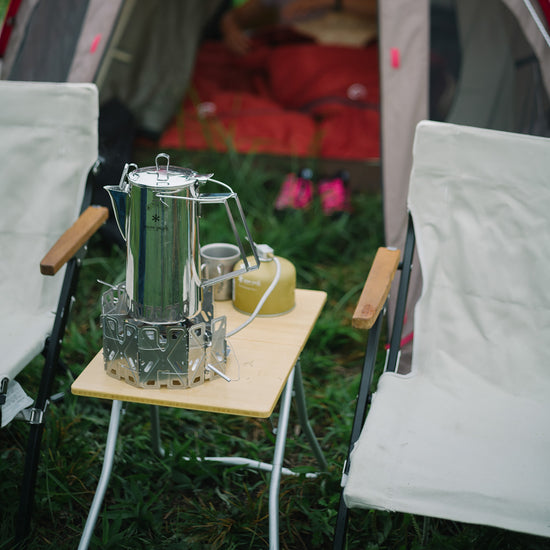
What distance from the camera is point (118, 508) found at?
1.94 metres

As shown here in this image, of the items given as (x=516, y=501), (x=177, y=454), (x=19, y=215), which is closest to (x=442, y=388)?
(x=516, y=501)

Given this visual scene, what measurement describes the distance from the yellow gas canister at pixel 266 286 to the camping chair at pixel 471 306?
7.6 inches

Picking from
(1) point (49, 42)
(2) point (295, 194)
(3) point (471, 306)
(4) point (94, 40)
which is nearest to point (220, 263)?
(3) point (471, 306)

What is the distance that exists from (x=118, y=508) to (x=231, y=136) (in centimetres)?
245

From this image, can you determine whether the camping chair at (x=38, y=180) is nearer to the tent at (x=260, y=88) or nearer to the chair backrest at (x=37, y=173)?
the chair backrest at (x=37, y=173)

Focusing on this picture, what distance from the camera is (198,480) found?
209cm

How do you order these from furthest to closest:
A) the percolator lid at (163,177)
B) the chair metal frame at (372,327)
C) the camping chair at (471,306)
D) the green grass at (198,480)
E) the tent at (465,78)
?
the tent at (465,78) < the green grass at (198,480) < the camping chair at (471,306) < the chair metal frame at (372,327) < the percolator lid at (163,177)

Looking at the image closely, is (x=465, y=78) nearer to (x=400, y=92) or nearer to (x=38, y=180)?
(x=400, y=92)

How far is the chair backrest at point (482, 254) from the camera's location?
75.2 inches

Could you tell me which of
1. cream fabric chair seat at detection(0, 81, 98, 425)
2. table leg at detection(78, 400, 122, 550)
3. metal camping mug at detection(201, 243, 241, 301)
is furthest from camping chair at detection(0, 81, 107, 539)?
table leg at detection(78, 400, 122, 550)

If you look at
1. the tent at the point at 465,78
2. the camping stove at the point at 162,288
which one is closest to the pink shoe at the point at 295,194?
the tent at the point at 465,78

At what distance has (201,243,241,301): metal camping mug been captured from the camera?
1.80 metres

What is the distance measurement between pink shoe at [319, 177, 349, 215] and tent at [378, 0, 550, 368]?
2.00 feet

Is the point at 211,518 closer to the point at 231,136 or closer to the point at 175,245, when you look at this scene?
the point at 175,245
